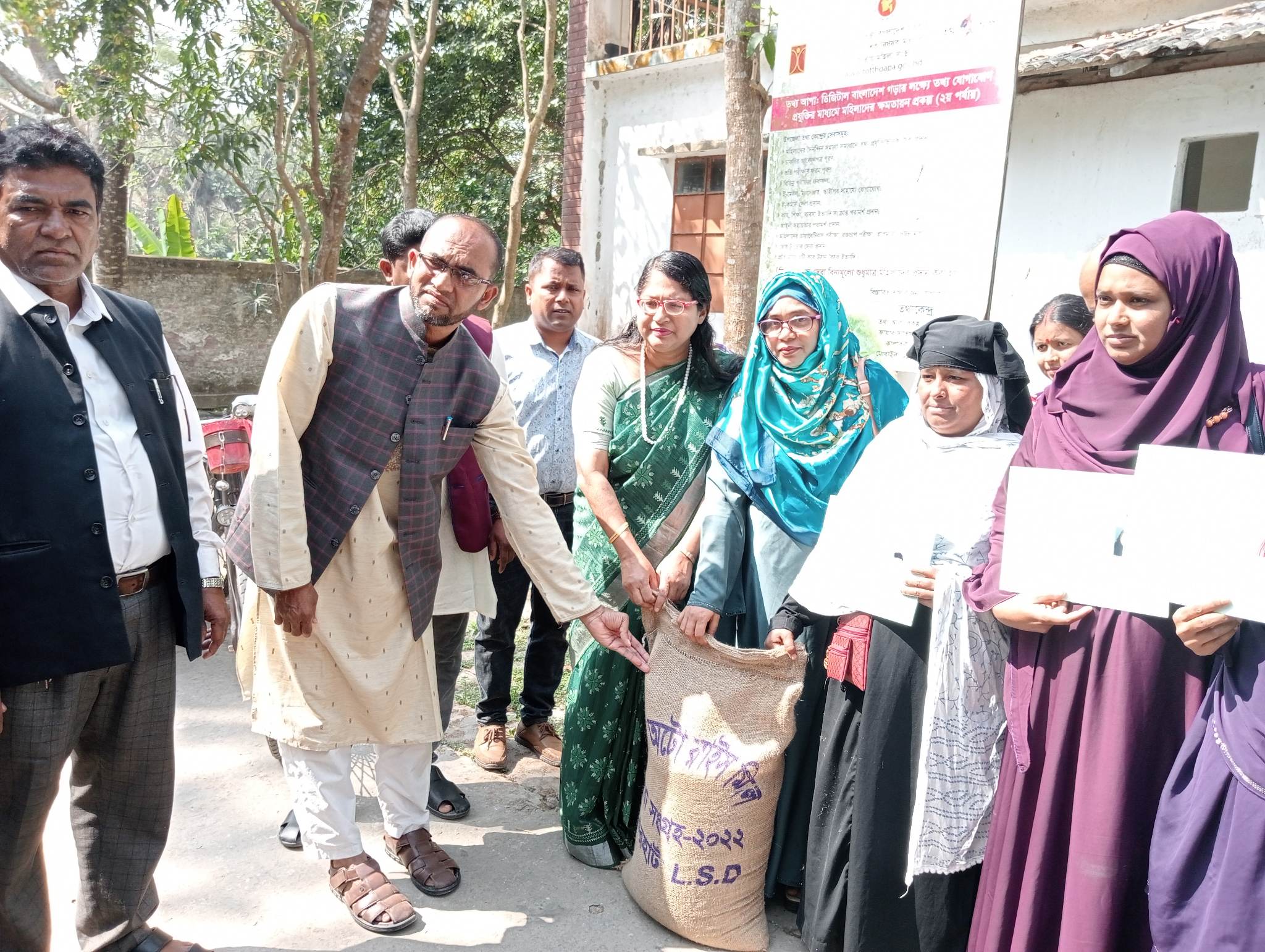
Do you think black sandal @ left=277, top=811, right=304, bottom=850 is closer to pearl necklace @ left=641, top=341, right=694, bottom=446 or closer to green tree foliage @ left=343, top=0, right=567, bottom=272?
pearl necklace @ left=641, top=341, right=694, bottom=446

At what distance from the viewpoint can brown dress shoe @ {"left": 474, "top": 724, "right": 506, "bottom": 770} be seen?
3.55m

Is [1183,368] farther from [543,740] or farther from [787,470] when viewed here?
[543,740]

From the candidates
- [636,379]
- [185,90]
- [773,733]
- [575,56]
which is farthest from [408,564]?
[575,56]

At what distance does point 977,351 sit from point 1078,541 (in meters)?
0.57

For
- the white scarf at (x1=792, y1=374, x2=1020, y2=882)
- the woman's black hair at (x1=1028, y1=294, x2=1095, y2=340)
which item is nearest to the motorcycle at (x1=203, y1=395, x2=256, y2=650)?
the white scarf at (x1=792, y1=374, x2=1020, y2=882)

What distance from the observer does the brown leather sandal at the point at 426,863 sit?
9.08ft

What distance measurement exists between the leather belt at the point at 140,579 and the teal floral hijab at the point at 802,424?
1.48 metres

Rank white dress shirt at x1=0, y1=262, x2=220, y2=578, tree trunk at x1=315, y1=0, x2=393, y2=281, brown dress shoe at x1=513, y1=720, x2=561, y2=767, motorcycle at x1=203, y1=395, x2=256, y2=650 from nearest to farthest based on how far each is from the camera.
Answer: white dress shirt at x1=0, y1=262, x2=220, y2=578 < brown dress shoe at x1=513, y1=720, x2=561, y2=767 < motorcycle at x1=203, y1=395, x2=256, y2=650 < tree trunk at x1=315, y1=0, x2=393, y2=281

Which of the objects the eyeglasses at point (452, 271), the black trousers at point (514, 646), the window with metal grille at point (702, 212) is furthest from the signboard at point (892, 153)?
the window with metal grille at point (702, 212)

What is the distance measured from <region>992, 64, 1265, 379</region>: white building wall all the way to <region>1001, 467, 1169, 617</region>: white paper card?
12.8 feet

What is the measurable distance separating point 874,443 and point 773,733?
2.68 ft

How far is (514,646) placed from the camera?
365 cm

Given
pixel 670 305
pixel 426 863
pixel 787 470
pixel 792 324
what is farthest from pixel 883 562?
pixel 426 863

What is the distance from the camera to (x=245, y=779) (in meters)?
3.40
